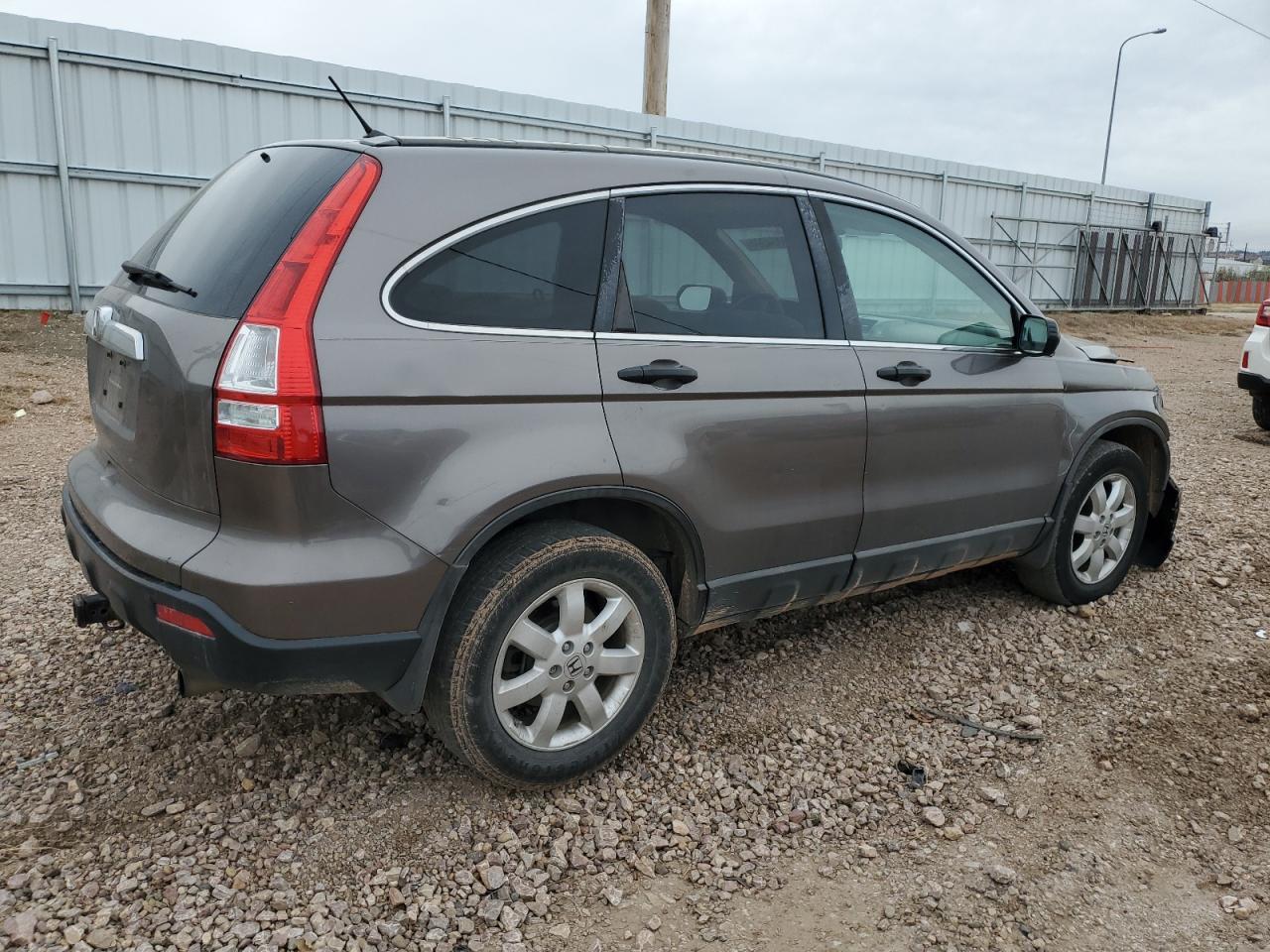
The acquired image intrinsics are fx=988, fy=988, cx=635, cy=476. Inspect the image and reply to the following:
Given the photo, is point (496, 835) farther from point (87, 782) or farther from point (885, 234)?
point (885, 234)

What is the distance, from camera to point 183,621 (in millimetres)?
2357

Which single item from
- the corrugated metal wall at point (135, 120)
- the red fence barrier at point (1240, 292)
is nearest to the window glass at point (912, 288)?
the corrugated metal wall at point (135, 120)

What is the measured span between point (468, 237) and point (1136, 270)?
28314 mm

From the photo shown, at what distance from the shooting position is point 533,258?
270cm

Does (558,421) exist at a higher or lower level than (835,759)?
higher

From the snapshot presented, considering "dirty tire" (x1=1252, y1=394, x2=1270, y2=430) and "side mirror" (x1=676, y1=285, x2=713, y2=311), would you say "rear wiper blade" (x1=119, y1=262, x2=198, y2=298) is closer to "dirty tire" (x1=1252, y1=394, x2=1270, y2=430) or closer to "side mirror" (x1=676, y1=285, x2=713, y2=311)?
"side mirror" (x1=676, y1=285, x2=713, y2=311)

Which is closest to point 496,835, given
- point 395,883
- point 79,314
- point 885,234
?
point 395,883

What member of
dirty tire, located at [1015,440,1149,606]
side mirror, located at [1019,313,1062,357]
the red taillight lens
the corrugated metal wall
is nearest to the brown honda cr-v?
the red taillight lens

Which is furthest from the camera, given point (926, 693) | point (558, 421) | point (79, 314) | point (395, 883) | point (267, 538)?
point (79, 314)

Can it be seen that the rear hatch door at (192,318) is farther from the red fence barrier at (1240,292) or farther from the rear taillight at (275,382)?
the red fence barrier at (1240,292)

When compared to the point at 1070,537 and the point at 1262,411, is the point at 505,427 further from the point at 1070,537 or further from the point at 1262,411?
the point at 1262,411

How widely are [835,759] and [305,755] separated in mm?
1645

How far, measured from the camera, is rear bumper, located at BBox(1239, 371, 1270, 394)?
831 cm

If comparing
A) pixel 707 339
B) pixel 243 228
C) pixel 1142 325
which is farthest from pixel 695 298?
pixel 1142 325
